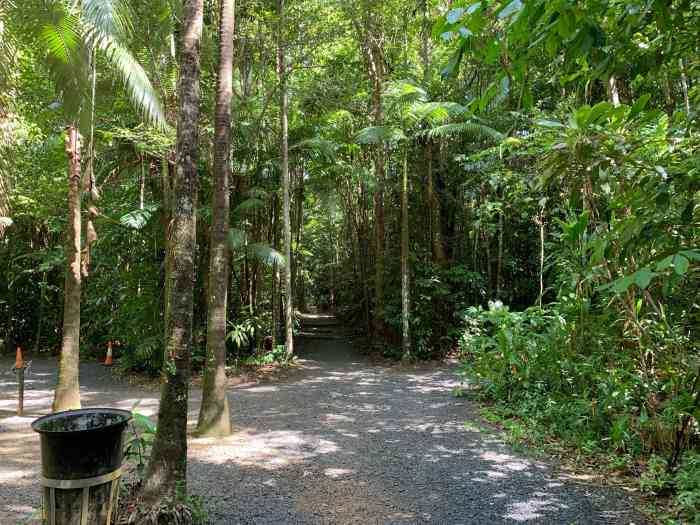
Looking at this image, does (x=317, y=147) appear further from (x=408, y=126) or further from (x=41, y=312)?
(x=41, y=312)

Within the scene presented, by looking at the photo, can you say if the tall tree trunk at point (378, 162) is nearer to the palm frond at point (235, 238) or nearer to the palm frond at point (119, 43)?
the palm frond at point (235, 238)

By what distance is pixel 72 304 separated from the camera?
731 centimetres

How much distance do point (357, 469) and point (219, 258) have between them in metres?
3.10

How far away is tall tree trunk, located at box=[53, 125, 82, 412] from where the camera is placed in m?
7.27

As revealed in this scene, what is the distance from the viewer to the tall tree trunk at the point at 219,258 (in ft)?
20.0

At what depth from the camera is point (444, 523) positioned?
3734mm

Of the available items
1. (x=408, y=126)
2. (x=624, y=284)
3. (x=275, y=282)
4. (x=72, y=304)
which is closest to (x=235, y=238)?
(x=275, y=282)

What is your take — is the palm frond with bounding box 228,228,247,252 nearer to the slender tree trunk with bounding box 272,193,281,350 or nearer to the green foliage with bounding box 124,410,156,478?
the slender tree trunk with bounding box 272,193,281,350

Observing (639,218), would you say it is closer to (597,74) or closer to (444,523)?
(597,74)

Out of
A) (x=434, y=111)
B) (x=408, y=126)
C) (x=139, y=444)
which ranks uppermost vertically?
(x=408, y=126)

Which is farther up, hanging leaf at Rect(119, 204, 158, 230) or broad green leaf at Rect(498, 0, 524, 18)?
hanging leaf at Rect(119, 204, 158, 230)

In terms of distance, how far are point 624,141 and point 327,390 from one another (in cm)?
769

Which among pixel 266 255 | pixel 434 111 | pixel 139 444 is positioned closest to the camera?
pixel 139 444

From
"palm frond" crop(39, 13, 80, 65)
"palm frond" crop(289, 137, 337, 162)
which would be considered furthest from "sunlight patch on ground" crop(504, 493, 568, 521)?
"palm frond" crop(289, 137, 337, 162)
